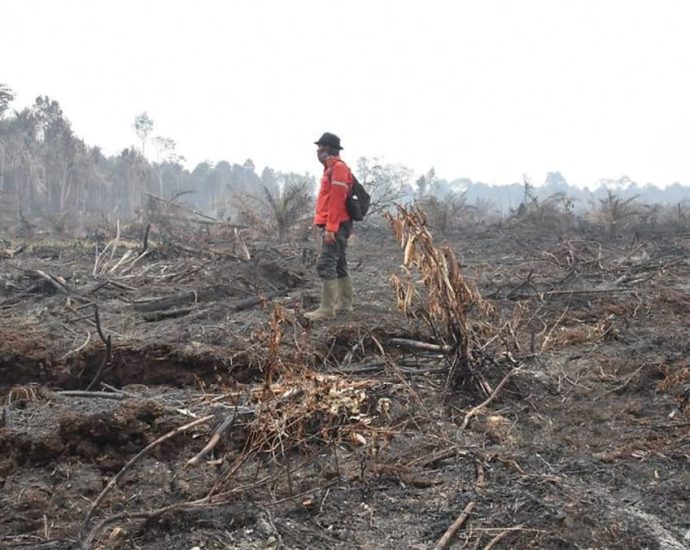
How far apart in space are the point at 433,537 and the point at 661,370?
2.33 meters

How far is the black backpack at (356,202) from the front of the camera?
5.12 metres

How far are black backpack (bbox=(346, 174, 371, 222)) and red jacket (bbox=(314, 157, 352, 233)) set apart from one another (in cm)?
5

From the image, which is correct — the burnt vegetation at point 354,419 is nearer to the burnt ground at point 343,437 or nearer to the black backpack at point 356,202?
the burnt ground at point 343,437

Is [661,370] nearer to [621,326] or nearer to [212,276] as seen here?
[621,326]

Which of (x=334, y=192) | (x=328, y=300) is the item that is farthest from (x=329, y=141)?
(x=328, y=300)

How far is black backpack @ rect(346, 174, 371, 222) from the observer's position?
202 inches

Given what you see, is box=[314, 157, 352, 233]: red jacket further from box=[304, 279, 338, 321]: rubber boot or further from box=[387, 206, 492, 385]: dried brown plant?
box=[387, 206, 492, 385]: dried brown plant

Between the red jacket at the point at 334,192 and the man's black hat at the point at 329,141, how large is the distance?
13 cm

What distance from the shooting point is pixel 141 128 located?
52.2 meters

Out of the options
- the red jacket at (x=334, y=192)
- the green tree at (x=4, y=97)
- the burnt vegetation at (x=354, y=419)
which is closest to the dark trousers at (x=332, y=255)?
the red jacket at (x=334, y=192)

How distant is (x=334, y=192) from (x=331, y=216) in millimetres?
206

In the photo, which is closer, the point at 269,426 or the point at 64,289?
the point at 269,426

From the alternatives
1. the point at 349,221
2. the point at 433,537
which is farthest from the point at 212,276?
the point at 433,537

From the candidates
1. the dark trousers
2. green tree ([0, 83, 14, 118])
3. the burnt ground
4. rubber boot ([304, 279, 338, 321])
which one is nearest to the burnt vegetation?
the burnt ground
